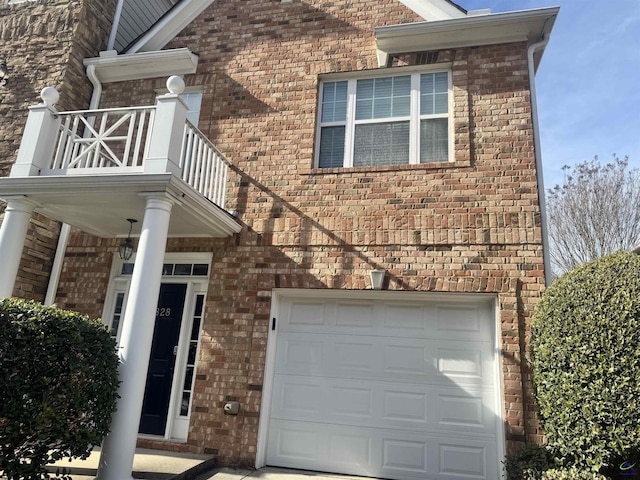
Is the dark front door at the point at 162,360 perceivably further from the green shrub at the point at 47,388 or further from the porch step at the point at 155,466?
the green shrub at the point at 47,388

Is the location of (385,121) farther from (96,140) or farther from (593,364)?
(593,364)

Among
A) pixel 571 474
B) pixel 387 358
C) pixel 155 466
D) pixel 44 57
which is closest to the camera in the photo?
pixel 571 474

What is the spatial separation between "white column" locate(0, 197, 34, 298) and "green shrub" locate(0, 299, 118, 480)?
1520 millimetres

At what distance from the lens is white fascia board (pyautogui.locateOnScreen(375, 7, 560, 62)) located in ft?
21.0

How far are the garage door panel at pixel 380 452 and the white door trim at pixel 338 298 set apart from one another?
177mm

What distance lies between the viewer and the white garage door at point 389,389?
5.57 metres

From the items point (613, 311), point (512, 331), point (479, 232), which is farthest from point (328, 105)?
point (613, 311)

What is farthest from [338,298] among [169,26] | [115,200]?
[169,26]

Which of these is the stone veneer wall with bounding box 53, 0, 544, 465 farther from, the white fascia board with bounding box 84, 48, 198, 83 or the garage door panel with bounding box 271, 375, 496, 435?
the white fascia board with bounding box 84, 48, 198, 83

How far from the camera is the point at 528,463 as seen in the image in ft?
15.4

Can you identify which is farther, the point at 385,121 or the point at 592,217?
the point at 592,217

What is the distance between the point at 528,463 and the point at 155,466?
13.7 feet

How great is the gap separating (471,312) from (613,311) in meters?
1.82

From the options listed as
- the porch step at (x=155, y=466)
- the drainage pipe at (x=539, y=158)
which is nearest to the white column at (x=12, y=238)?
the porch step at (x=155, y=466)
